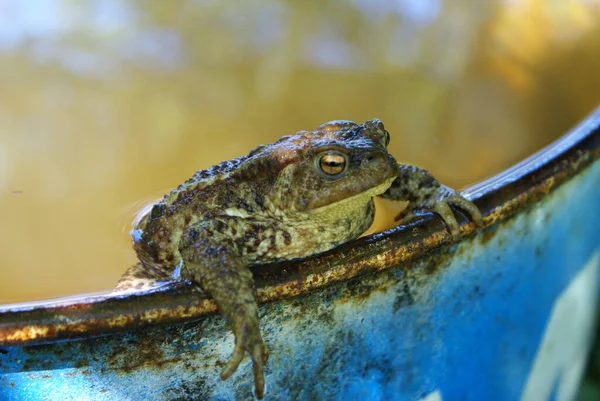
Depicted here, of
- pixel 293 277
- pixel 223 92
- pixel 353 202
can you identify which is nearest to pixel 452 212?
pixel 353 202

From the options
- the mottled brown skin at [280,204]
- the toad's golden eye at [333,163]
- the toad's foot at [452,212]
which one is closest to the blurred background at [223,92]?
the mottled brown skin at [280,204]

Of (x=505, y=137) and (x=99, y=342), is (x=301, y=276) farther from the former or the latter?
(x=505, y=137)

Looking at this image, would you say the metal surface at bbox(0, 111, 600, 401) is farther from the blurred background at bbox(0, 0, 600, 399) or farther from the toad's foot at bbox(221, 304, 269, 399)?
the blurred background at bbox(0, 0, 600, 399)

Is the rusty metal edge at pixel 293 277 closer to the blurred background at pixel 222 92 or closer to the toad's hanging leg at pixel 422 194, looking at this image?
the toad's hanging leg at pixel 422 194

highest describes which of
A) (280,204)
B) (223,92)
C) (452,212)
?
(223,92)

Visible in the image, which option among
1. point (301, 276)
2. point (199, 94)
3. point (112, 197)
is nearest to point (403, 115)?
point (199, 94)

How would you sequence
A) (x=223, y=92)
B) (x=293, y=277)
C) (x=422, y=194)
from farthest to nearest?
(x=223, y=92), (x=422, y=194), (x=293, y=277)

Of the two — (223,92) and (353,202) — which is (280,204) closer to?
(353,202)
